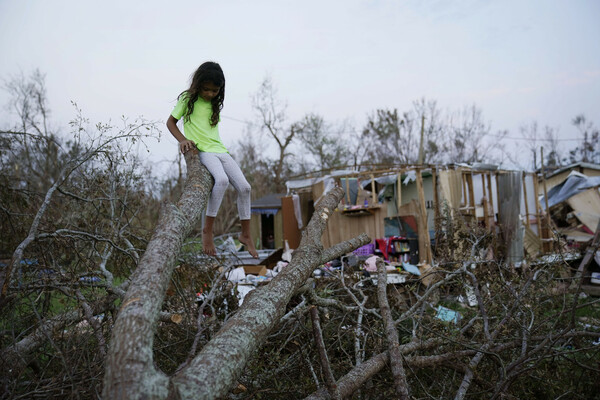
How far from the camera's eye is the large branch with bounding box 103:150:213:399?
1.51m

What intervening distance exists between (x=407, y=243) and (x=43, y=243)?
25.2ft

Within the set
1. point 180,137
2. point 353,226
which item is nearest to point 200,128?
point 180,137

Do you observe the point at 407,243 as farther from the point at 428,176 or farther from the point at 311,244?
the point at 311,244

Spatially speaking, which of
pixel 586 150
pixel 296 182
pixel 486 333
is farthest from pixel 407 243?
pixel 586 150

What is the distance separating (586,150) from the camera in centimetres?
3234

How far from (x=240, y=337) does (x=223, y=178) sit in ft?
4.46

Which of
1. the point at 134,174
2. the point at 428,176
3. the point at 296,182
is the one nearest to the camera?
the point at 134,174

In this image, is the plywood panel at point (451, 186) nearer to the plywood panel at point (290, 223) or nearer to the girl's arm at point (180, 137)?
the plywood panel at point (290, 223)

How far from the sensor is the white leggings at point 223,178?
318 cm

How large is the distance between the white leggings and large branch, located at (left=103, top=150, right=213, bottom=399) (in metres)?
0.95

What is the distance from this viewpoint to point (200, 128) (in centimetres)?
354

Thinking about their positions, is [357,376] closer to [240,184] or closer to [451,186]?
[240,184]

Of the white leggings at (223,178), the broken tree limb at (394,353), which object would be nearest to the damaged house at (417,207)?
the broken tree limb at (394,353)

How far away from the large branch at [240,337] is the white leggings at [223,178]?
73 cm
